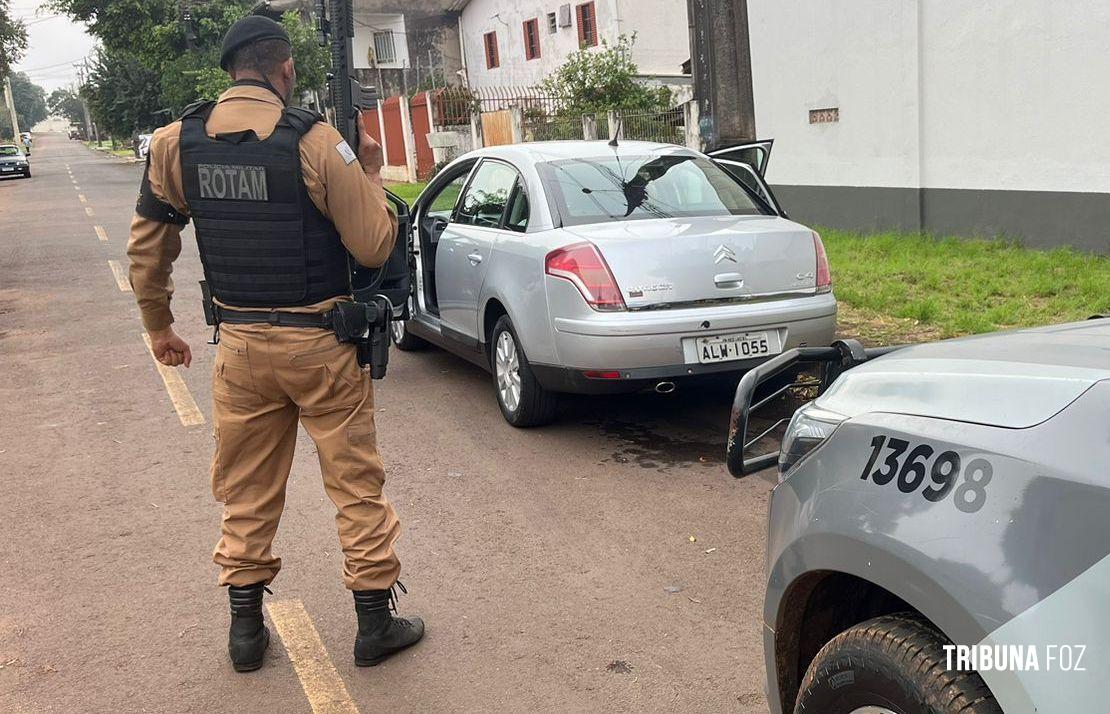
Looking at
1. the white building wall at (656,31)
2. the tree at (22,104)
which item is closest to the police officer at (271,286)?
the white building wall at (656,31)

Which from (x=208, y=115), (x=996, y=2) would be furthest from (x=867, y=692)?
(x=996, y=2)

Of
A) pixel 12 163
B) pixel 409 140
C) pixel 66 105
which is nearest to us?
pixel 409 140

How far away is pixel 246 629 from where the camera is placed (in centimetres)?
357

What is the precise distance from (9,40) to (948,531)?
107ft

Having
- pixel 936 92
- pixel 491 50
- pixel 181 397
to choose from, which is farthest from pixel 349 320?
pixel 491 50

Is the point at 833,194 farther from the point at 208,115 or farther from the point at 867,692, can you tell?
the point at 867,692

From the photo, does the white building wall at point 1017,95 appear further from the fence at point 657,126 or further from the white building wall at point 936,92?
the fence at point 657,126

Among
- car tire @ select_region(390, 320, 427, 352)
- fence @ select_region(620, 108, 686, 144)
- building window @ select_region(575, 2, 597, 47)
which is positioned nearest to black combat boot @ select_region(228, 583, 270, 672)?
car tire @ select_region(390, 320, 427, 352)

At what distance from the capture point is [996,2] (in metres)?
9.70

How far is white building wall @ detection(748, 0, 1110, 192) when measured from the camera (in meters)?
9.09

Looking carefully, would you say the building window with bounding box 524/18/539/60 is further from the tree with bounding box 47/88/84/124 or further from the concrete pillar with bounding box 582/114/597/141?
the tree with bounding box 47/88/84/124

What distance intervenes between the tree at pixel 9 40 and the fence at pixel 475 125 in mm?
9629

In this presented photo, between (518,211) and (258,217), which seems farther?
(518,211)

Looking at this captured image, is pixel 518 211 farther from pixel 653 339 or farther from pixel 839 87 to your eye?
pixel 839 87
